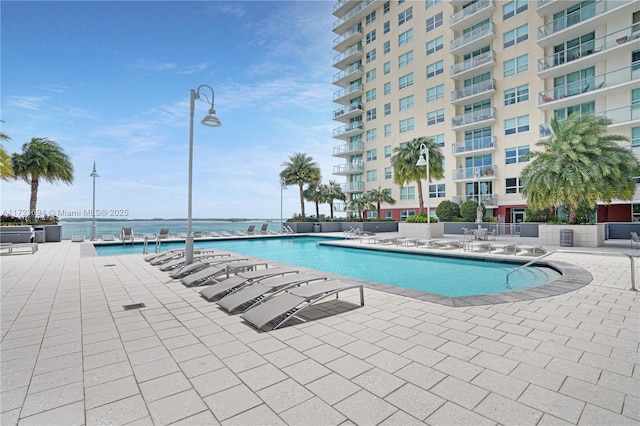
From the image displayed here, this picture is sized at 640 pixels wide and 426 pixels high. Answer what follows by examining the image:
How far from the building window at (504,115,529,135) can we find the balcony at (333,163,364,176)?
54.5 feet

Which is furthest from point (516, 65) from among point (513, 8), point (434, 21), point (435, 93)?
point (434, 21)

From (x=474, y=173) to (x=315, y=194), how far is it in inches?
677

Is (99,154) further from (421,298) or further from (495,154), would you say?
(495,154)

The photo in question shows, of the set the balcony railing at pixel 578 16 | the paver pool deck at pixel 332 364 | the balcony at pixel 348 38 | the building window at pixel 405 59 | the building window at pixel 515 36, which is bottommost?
the paver pool deck at pixel 332 364

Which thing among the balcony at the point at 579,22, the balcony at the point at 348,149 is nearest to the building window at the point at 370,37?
the balcony at the point at 348,149

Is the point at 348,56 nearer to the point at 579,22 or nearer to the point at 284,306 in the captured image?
the point at 579,22

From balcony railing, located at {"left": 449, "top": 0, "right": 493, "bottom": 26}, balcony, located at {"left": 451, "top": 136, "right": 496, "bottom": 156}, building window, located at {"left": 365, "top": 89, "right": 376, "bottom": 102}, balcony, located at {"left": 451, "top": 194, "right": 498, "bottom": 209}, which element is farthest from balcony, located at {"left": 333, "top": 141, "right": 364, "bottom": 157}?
balcony railing, located at {"left": 449, "top": 0, "right": 493, "bottom": 26}

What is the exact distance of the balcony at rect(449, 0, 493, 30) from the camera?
1117 inches

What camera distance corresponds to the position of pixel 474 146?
1158 inches

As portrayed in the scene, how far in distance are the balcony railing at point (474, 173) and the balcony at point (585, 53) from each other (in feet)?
27.2

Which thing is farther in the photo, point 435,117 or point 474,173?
point 435,117

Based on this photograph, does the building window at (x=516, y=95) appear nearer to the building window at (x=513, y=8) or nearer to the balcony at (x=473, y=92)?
the balcony at (x=473, y=92)

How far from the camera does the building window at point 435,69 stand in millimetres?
31984

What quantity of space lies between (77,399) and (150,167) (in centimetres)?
3412
